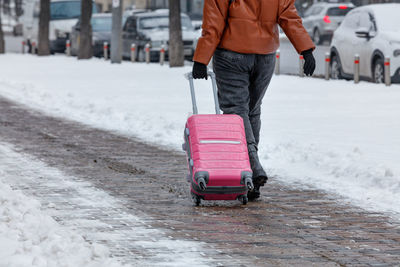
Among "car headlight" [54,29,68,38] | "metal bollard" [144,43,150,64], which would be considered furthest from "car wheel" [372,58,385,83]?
"car headlight" [54,29,68,38]

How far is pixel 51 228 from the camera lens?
6.06 metres

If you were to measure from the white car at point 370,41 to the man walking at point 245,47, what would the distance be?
1238 cm

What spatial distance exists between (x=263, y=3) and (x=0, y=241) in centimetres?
274

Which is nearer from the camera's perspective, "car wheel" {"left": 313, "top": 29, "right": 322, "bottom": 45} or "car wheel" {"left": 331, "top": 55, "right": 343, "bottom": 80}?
"car wheel" {"left": 331, "top": 55, "right": 343, "bottom": 80}

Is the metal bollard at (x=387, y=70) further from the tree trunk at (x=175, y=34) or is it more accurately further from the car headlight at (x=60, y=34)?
the car headlight at (x=60, y=34)

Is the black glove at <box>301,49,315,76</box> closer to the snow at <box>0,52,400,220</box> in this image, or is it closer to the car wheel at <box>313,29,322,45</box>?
the snow at <box>0,52,400,220</box>

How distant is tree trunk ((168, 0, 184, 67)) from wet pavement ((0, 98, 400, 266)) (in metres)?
16.7

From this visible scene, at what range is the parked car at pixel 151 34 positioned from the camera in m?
31.7

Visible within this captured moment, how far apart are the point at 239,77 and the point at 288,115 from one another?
23.5 ft

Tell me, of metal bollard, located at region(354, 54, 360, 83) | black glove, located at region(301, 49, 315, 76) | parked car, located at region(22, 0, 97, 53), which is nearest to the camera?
black glove, located at region(301, 49, 315, 76)

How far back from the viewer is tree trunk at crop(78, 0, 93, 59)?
3347 cm

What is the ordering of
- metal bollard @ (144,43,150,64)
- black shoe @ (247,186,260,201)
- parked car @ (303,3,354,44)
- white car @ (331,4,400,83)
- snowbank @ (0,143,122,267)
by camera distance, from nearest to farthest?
snowbank @ (0,143,122,267), black shoe @ (247,186,260,201), white car @ (331,4,400,83), metal bollard @ (144,43,150,64), parked car @ (303,3,354,44)

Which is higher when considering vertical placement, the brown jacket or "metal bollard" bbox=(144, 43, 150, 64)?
the brown jacket

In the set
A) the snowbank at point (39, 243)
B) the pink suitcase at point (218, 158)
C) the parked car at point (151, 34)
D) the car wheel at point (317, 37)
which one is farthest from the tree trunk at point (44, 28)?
the snowbank at point (39, 243)
